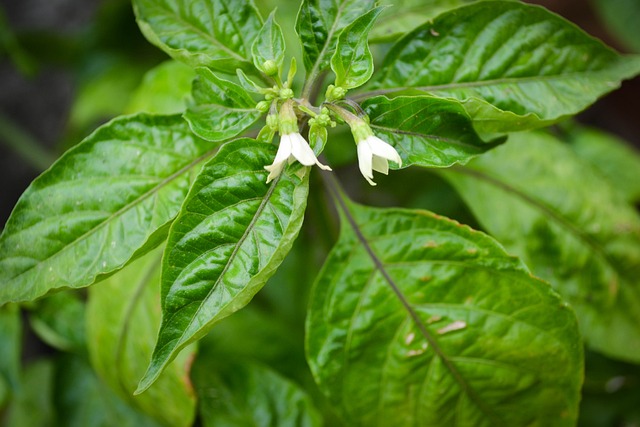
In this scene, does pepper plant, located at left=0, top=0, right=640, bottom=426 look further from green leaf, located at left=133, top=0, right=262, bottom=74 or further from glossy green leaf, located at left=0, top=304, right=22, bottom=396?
glossy green leaf, located at left=0, top=304, right=22, bottom=396

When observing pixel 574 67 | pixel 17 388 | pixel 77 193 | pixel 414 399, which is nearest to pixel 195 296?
pixel 77 193

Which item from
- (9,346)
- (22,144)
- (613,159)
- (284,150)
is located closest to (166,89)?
(284,150)

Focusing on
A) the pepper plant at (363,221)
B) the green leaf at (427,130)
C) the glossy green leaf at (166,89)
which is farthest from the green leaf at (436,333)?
the glossy green leaf at (166,89)

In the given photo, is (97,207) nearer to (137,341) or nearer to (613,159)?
(137,341)

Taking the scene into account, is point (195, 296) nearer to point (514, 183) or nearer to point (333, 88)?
point (333, 88)

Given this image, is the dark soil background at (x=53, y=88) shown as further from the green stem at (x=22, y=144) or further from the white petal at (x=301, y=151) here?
the white petal at (x=301, y=151)

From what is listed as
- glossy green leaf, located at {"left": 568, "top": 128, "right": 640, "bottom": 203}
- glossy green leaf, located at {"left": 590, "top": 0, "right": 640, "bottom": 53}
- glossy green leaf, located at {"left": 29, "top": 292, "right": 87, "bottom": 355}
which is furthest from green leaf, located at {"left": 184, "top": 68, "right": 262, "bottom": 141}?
glossy green leaf, located at {"left": 590, "top": 0, "right": 640, "bottom": 53}
